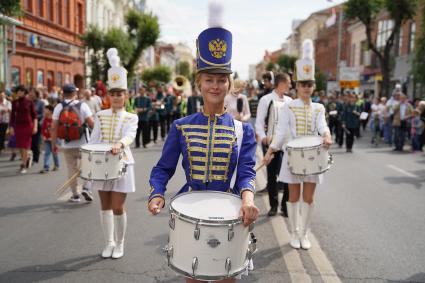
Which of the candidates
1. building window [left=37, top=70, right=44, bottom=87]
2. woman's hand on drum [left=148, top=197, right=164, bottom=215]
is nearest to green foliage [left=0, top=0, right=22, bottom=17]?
woman's hand on drum [left=148, top=197, right=164, bottom=215]

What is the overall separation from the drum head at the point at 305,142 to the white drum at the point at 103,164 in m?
1.95

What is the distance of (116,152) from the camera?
5211 millimetres

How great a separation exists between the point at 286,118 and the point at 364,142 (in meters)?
15.1

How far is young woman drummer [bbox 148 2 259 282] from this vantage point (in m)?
3.07

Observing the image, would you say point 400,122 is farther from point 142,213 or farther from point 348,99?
point 142,213

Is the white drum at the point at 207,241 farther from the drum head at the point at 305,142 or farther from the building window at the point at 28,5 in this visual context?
the building window at the point at 28,5

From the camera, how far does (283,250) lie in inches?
216

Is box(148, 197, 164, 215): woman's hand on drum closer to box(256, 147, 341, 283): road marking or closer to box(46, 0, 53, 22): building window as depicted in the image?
box(256, 147, 341, 283): road marking

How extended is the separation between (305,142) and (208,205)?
9.17ft

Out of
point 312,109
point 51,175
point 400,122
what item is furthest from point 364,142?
point 312,109

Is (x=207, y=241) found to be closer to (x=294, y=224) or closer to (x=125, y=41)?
(x=294, y=224)

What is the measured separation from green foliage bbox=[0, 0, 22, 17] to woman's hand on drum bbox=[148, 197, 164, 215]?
10905mm

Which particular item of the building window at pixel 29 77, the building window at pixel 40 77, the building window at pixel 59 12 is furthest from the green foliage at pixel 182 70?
the building window at pixel 29 77

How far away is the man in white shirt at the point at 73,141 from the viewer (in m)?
7.62
